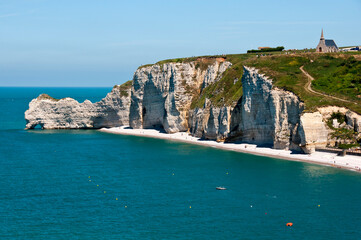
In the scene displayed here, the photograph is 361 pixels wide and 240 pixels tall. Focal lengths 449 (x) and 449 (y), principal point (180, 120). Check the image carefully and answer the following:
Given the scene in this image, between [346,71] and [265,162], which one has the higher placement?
[346,71]

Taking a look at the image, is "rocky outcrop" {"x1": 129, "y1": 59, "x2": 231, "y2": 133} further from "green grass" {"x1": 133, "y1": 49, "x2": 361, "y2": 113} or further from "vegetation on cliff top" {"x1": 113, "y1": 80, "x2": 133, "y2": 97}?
"vegetation on cliff top" {"x1": 113, "y1": 80, "x2": 133, "y2": 97}

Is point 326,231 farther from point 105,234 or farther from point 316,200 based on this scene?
point 105,234

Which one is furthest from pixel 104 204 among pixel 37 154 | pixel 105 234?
pixel 37 154

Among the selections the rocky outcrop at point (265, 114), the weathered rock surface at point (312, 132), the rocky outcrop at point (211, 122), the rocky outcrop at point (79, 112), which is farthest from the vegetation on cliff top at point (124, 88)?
the weathered rock surface at point (312, 132)

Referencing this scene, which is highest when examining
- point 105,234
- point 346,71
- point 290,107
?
point 346,71

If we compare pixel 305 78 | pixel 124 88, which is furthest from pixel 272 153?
pixel 124 88

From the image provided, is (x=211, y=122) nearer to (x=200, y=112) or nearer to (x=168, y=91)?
(x=200, y=112)

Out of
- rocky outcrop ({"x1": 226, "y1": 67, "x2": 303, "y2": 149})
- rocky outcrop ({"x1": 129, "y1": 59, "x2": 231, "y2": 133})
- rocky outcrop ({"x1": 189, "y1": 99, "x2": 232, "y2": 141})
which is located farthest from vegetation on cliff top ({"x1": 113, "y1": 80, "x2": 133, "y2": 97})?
rocky outcrop ({"x1": 226, "y1": 67, "x2": 303, "y2": 149})

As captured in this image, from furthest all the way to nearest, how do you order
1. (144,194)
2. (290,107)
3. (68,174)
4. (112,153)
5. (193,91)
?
(193,91)
(112,153)
(290,107)
(68,174)
(144,194)
